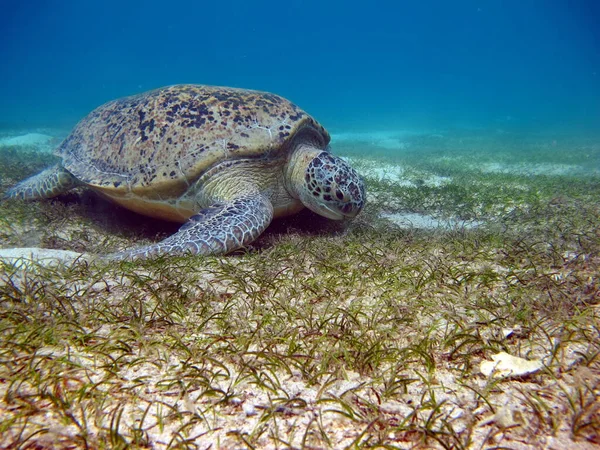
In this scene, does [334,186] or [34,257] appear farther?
[334,186]

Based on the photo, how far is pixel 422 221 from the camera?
4938 millimetres

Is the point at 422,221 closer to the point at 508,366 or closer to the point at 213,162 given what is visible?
the point at 213,162

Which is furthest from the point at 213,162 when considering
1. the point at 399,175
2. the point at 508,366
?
the point at 399,175

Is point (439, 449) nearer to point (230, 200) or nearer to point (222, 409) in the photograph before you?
point (222, 409)

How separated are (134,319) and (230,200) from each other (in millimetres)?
2248

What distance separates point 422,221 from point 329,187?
6.49 ft

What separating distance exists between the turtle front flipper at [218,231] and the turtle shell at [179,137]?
72 centimetres

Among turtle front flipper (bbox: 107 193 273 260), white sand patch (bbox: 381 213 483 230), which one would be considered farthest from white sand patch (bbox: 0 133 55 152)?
white sand patch (bbox: 381 213 483 230)

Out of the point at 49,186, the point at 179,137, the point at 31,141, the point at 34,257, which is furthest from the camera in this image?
the point at 31,141

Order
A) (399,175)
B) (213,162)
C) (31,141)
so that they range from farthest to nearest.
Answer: (31,141)
(399,175)
(213,162)

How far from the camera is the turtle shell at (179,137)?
3.88 meters

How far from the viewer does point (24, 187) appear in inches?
195

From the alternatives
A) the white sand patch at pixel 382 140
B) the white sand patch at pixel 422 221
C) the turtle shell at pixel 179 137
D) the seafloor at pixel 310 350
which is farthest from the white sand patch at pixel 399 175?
the white sand patch at pixel 382 140

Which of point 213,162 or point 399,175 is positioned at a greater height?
point 399,175
